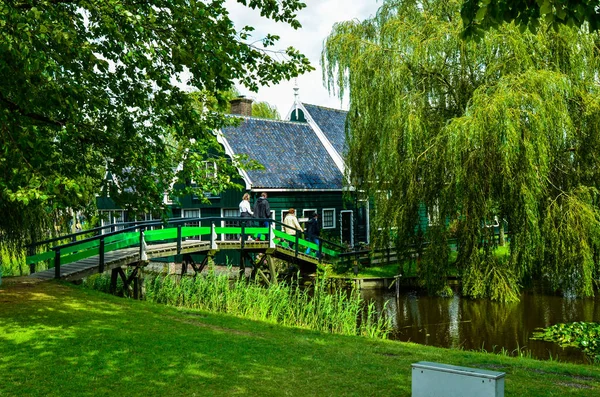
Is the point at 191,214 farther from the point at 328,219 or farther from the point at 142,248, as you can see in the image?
the point at 142,248

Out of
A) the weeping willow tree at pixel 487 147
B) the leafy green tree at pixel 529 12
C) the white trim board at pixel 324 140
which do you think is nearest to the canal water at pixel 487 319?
the weeping willow tree at pixel 487 147

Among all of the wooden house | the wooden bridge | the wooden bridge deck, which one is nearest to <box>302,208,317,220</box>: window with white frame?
the wooden house

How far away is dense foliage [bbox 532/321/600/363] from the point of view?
12.1m

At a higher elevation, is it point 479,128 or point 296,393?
point 479,128

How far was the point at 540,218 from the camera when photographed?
16625 millimetres

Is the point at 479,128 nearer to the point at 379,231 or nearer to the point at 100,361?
the point at 379,231

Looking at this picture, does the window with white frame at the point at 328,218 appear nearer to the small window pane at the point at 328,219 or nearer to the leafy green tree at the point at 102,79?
the small window pane at the point at 328,219

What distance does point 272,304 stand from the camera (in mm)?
14078

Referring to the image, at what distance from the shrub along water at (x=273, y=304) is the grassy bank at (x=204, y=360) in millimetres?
1601

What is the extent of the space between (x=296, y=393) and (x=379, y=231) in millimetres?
13477

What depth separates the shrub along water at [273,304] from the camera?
12.7m

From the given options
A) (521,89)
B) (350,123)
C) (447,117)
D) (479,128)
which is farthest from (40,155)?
(350,123)

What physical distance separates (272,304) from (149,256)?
5.35m

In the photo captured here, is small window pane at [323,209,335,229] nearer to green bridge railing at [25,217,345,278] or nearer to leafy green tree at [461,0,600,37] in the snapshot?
green bridge railing at [25,217,345,278]
